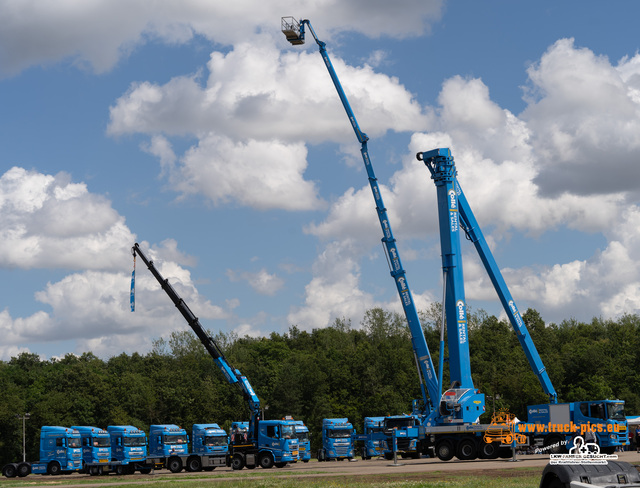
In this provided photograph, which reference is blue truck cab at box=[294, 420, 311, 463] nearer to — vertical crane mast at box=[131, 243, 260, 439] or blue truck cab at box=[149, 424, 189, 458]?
vertical crane mast at box=[131, 243, 260, 439]

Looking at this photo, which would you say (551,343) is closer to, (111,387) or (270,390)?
(270,390)

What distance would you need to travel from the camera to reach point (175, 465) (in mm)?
55438

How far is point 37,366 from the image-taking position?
158 meters

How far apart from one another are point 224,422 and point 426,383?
64629 mm

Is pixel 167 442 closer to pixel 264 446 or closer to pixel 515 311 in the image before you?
pixel 264 446

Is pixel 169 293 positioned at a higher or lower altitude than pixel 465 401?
higher

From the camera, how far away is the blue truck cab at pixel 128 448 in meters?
57.9

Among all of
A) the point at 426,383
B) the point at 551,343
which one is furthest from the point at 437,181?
the point at 551,343

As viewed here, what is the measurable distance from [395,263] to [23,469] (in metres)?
30.7

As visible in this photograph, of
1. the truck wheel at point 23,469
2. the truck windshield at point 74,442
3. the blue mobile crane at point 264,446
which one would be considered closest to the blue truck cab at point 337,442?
the blue mobile crane at point 264,446

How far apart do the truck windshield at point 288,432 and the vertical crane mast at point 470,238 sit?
48.7 ft

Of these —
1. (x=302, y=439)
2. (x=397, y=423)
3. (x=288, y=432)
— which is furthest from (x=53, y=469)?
(x=397, y=423)

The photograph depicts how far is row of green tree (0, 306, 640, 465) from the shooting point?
104000 mm

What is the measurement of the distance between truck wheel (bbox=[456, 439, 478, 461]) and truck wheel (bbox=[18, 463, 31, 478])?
104 ft
